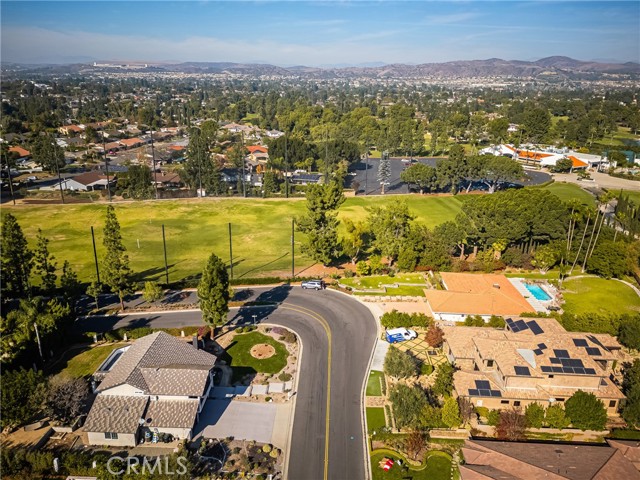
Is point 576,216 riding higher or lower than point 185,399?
higher

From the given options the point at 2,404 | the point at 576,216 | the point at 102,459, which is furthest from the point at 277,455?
the point at 576,216

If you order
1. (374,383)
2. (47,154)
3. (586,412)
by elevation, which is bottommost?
(374,383)

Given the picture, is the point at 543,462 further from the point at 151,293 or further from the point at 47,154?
the point at 47,154

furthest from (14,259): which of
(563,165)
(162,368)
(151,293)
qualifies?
(563,165)

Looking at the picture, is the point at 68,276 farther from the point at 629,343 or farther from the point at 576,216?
the point at 576,216

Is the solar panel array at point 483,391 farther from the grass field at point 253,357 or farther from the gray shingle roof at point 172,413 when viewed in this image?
the gray shingle roof at point 172,413

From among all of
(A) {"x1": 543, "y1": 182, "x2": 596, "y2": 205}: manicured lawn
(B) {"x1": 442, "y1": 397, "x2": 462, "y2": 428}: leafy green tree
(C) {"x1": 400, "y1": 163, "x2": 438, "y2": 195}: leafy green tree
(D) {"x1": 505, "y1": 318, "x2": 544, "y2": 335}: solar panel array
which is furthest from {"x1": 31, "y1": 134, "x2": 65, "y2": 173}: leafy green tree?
(A) {"x1": 543, "y1": 182, "x2": 596, "y2": 205}: manicured lawn
